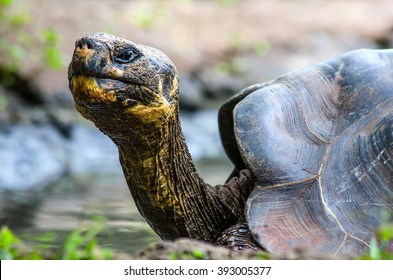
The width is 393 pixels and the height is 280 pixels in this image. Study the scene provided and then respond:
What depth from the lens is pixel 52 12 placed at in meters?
12.2

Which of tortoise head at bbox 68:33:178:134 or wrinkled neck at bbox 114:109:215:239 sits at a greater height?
tortoise head at bbox 68:33:178:134

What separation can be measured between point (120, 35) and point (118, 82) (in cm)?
881

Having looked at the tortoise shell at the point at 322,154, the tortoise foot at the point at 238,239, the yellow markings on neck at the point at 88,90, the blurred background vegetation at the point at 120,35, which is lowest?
the tortoise foot at the point at 238,239

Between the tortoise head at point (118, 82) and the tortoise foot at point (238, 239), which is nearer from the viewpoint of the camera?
the tortoise head at point (118, 82)

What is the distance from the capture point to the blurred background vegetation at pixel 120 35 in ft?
21.9

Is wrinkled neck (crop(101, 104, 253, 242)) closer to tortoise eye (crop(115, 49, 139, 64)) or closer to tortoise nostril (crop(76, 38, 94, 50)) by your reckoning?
tortoise eye (crop(115, 49, 139, 64))

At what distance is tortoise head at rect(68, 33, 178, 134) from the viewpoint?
12.7ft

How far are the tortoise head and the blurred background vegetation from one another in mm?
920
